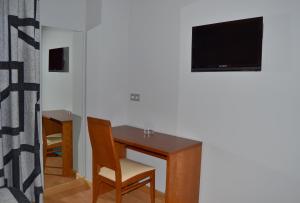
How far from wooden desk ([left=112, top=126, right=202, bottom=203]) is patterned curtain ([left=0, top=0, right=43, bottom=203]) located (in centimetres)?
79

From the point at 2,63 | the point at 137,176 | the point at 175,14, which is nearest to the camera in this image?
the point at 2,63

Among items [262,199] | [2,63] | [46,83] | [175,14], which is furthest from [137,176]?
[46,83]

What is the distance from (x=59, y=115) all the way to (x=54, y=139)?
0.32 m

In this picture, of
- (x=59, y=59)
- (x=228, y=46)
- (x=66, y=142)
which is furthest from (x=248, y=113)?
(x=59, y=59)

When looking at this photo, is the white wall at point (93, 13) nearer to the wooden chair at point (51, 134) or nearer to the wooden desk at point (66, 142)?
the wooden desk at point (66, 142)

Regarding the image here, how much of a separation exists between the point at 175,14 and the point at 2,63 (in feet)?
5.37

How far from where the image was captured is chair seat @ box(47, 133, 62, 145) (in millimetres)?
3136

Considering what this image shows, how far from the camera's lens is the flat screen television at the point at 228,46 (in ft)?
6.64

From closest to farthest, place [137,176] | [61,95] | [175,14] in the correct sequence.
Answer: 1. [137,176]
2. [175,14]
3. [61,95]

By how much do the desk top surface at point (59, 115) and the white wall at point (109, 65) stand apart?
46cm

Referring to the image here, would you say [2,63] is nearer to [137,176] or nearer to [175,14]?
[137,176]

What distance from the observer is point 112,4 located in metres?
2.86

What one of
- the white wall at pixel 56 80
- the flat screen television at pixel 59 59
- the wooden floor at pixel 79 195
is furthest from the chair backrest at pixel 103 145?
the flat screen television at pixel 59 59

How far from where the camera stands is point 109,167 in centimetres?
226
